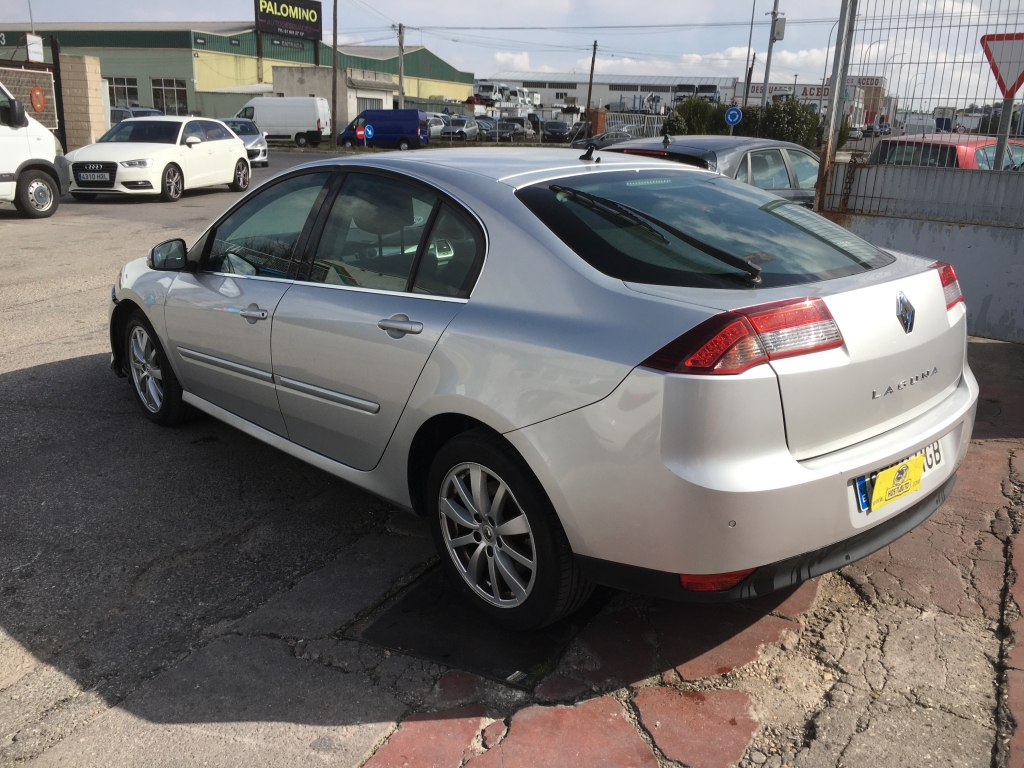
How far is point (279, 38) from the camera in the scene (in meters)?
64.7

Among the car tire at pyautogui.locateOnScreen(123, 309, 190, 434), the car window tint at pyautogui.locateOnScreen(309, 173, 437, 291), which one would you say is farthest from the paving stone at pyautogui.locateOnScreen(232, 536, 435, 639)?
the car tire at pyautogui.locateOnScreen(123, 309, 190, 434)

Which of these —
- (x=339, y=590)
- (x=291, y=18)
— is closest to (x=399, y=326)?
(x=339, y=590)

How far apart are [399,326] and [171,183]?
1546 centimetres

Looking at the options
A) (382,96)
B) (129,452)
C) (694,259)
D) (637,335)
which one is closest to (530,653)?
(637,335)

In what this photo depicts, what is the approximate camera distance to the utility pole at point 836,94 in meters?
7.62

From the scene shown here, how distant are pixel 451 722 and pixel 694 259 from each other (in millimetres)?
1585

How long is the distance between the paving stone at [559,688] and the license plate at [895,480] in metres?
1.01

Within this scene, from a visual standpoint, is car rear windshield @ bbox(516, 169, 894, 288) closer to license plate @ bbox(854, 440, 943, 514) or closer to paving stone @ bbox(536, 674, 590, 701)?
license plate @ bbox(854, 440, 943, 514)

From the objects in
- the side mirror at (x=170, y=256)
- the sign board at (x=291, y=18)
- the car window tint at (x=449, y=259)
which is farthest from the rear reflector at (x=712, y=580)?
the sign board at (x=291, y=18)

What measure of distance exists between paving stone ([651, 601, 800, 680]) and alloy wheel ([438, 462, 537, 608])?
21.3 inches

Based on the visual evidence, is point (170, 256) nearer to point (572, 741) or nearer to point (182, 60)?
point (572, 741)

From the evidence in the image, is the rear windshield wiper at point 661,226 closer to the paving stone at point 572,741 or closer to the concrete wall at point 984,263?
the paving stone at point 572,741

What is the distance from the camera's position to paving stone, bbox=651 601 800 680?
2.87m

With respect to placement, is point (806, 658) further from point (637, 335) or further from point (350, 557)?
point (350, 557)
